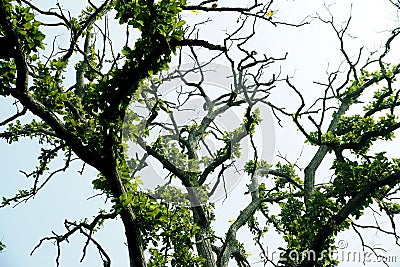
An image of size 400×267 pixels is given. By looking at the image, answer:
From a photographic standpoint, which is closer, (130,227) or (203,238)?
(130,227)

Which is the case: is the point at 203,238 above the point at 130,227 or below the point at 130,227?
above

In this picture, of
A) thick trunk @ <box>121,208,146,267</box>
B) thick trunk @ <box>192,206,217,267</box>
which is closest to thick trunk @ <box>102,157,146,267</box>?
thick trunk @ <box>121,208,146,267</box>

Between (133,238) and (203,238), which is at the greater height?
(203,238)

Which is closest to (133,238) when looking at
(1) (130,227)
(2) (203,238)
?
(1) (130,227)

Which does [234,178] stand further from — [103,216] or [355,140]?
[103,216]

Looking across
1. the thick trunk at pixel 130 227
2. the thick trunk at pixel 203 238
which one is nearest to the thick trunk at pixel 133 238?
the thick trunk at pixel 130 227

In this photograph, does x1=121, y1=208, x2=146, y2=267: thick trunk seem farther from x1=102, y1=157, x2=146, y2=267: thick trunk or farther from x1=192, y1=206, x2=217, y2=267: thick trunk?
x1=192, y1=206, x2=217, y2=267: thick trunk

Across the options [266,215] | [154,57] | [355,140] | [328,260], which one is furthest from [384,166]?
[154,57]

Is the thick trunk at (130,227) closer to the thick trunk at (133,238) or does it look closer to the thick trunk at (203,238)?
the thick trunk at (133,238)

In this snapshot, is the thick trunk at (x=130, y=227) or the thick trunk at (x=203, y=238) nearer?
the thick trunk at (x=130, y=227)

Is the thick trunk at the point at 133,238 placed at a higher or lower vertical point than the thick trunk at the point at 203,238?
lower

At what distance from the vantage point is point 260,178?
9.85 metres

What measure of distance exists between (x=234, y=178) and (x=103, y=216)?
17.4ft

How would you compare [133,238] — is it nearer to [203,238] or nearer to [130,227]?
[130,227]
